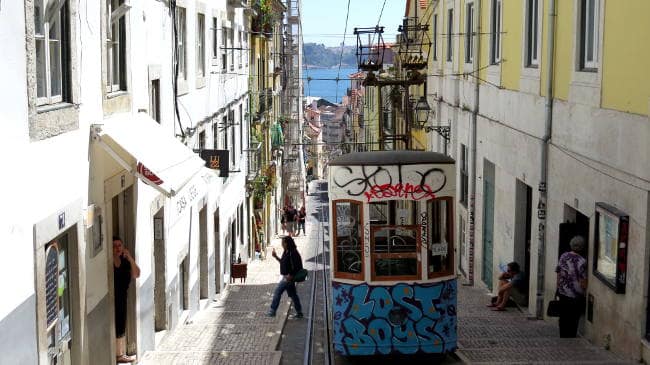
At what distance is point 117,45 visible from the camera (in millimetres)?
11469

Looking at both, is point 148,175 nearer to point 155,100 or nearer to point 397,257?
point 397,257

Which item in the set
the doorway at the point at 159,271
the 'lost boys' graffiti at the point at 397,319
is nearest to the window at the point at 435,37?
the doorway at the point at 159,271

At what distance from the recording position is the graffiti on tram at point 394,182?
439 inches

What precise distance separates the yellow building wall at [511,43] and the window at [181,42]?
6.08 metres

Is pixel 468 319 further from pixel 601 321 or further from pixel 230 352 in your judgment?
pixel 230 352

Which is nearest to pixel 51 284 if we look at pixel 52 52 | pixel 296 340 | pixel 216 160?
pixel 52 52

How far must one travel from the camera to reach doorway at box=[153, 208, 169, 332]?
44.8ft

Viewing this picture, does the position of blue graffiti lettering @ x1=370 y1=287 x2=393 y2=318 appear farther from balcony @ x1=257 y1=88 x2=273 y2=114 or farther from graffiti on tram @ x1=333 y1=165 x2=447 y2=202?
balcony @ x1=257 y1=88 x2=273 y2=114

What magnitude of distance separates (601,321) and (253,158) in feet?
72.5

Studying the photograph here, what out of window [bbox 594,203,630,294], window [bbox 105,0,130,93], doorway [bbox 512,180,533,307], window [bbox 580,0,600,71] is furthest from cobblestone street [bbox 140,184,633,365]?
window [bbox 580,0,600,71]

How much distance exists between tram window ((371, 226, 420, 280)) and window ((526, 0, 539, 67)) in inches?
232

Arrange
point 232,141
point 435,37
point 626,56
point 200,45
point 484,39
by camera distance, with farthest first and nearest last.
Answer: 1. point 435,37
2. point 232,141
3. point 484,39
4. point 200,45
5. point 626,56

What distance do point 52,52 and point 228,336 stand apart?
6290mm

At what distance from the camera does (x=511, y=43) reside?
17219 mm
